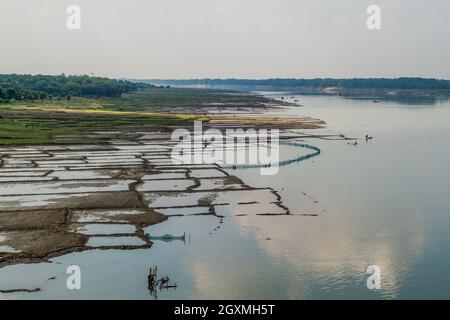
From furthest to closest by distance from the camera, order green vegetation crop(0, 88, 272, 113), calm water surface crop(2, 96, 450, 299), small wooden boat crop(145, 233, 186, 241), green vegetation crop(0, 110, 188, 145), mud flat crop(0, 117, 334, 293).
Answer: green vegetation crop(0, 88, 272, 113)
green vegetation crop(0, 110, 188, 145)
small wooden boat crop(145, 233, 186, 241)
mud flat crop(0, 117, 334, 293)
calm water surface crop(2, 96, 450, 299)

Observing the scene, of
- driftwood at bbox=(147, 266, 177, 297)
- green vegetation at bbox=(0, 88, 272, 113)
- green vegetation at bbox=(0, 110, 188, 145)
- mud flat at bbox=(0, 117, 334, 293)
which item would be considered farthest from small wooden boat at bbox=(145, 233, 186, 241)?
green vegetation at bbox=(0, 88, 272, 113)

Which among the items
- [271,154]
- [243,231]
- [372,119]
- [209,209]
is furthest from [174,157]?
[372,119]

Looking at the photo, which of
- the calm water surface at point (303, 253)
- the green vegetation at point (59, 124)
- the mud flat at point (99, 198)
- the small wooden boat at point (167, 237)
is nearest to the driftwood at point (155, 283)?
the calm water surface at point (303, 253)

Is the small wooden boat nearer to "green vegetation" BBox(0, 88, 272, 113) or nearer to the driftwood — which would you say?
the driftwood

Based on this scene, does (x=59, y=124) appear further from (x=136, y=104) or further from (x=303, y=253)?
(x=303, y=253)

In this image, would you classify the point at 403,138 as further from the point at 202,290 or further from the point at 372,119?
the point at 202,290

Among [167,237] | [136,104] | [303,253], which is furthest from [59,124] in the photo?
[303,253]

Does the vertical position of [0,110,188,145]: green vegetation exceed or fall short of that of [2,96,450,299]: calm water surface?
it exceeds it
